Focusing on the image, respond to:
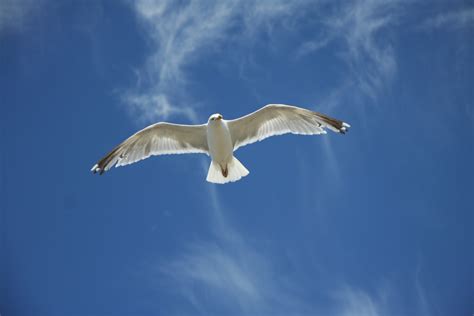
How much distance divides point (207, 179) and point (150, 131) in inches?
38.1

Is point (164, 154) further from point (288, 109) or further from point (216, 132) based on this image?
point (288, 109)

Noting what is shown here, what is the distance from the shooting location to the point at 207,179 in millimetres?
10211

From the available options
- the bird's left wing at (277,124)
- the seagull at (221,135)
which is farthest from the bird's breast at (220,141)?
the bird's left wing at (277,124)

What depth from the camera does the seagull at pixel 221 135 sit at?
1012 centimetres

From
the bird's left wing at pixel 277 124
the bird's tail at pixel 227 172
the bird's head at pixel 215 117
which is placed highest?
the bird's left wing at pixel 277 124

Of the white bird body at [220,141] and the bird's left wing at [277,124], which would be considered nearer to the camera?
the white bird body at [220,141]

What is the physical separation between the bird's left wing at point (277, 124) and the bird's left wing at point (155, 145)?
47cm

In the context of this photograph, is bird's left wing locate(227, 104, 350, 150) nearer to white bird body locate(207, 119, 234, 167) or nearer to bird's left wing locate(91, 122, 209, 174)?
white bird body locate(207, 119, 234, 167)

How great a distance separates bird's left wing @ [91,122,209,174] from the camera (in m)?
10.3

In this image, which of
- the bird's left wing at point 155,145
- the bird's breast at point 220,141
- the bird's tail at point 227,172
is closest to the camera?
the bird's breast at point 220,141

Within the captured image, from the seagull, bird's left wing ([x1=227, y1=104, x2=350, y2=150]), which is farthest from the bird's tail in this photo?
bird's left wing ([x1=227, y1=104, x2=350, y2=150])

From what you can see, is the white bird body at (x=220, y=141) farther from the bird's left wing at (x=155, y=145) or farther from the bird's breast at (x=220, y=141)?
the bird's left wing at (x=155, y=145)

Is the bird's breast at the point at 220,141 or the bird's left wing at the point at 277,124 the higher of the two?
the bird's left wing at the point at 277,124

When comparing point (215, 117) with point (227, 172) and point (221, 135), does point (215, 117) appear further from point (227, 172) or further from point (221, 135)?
point (227, 172)
